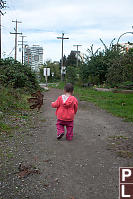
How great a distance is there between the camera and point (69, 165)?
13.8ft

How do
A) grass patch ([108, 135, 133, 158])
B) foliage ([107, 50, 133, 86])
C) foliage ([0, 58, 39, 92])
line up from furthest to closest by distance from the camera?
foliage ([0, 58, 39, 92])
foliage ([107, 50, 133, 86])
grass patch ([108, 135, 133, 158])

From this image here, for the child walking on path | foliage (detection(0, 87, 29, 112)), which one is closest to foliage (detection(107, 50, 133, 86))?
foliage (detection(0, 87, 29, 112))

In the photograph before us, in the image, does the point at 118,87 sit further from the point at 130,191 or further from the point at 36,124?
the point at 130,191

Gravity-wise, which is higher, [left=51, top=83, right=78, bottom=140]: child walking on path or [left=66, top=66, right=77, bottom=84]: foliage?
[left=66, top=66, right=77, bottom=84]: foliage

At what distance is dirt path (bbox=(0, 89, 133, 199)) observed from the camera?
3.29 metres

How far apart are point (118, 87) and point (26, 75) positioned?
8130 mm

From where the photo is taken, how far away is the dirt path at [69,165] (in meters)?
3.29

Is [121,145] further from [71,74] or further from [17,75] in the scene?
[71,74]

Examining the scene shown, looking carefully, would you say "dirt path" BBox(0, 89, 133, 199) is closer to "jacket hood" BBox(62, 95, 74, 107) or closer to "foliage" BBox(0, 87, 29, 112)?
"jacket hood" BBox(62, 95, 74, 107)

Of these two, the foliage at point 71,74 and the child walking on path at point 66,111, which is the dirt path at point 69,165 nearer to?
the child walking on path at point 66,111

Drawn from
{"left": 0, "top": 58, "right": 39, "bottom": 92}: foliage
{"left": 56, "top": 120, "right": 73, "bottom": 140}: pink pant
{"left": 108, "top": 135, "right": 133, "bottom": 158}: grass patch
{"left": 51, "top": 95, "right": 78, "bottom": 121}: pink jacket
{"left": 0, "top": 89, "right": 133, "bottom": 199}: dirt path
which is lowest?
{"left": 0, "top": 89, "right": 133, "bottom": 199}: dirt path

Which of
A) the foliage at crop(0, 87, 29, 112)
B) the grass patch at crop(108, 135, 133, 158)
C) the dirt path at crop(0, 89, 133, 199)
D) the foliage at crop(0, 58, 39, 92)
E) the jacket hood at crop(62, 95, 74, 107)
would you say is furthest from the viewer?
the foliage at crop(0, 58, 39, 92)

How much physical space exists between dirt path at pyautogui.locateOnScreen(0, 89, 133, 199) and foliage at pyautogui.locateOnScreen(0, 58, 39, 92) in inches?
322

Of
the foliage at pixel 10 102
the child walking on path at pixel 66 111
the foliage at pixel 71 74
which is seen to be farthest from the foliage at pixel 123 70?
the foliage at pixel 71 74
